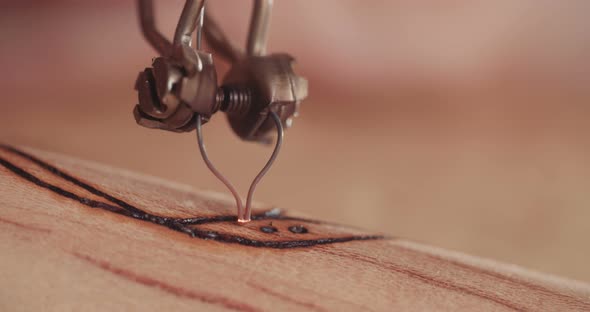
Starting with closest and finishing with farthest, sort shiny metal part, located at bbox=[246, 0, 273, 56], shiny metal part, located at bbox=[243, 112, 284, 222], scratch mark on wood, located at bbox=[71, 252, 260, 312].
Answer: scratch mark on wood, located at bbox=[71, 252, 260, 312] → shiny metal part, located at bbox=[243, 112, 284, 222] → shiny metal part, located at bbox=[246, 0, 273, 56]

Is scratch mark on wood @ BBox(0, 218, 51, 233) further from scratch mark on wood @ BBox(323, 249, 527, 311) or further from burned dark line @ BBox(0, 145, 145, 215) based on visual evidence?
scratch mark on wood @ BBox(323, 249, 527, 311)

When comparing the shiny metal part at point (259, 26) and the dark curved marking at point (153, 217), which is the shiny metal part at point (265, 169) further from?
the shiny metal part at point (259, 26)

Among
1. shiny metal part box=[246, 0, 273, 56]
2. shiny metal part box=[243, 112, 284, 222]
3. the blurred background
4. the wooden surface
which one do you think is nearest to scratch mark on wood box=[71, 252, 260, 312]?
the wooden surface

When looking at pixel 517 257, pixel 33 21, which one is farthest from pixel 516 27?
pixel 33 21

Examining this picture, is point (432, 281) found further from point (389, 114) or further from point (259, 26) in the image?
point (389, 114)

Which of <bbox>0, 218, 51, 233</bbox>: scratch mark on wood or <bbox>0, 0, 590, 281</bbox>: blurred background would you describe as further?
<bbox>0, 0, 590, 281</bbox>: blurred background

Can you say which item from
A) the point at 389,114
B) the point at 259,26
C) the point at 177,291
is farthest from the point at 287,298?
the point at 389,114

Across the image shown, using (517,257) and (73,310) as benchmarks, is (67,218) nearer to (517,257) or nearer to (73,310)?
(73,310)
